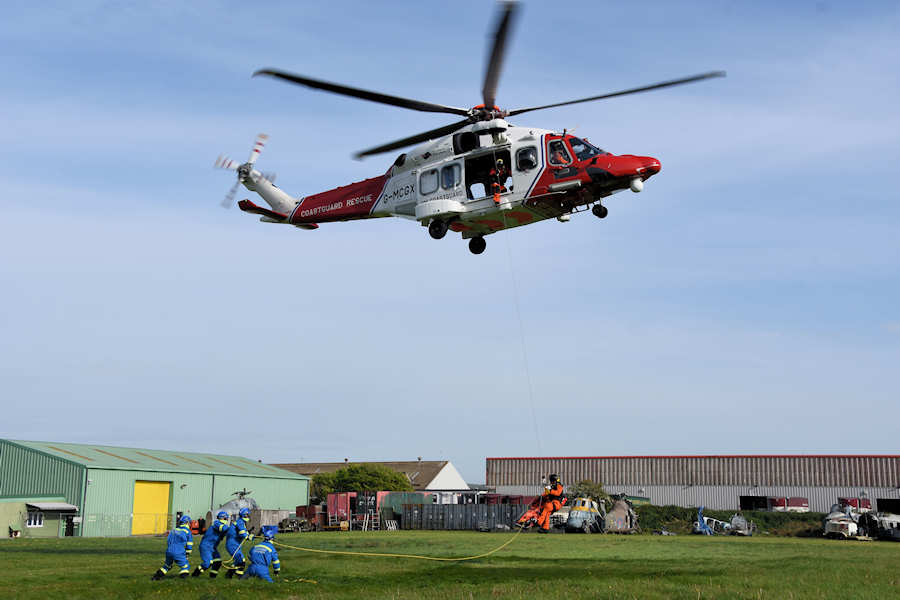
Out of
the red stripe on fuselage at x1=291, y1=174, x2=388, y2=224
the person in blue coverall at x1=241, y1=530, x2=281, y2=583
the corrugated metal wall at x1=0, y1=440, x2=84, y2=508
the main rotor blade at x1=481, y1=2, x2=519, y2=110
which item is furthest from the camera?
the corrugated metal wall at x1=0, y1=440, x2=84, y2=508

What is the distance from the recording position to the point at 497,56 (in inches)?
732

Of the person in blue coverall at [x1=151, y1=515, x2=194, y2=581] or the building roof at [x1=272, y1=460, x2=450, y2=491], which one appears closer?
the person in blue coverall at [x1=151, y1=515, x2=194, y2=581]

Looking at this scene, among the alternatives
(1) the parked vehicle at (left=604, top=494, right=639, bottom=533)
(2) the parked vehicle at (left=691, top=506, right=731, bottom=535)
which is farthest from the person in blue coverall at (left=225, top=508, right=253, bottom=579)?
(2) the parked vehicle at (left=691, top=506, right=731, bottom=535)

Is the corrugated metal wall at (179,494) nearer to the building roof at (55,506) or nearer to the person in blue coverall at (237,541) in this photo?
the building roof at (55,506)

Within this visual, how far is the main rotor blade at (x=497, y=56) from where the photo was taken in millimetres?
16844

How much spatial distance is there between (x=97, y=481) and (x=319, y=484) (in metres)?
34.0

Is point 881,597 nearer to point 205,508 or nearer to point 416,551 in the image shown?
point 416,551

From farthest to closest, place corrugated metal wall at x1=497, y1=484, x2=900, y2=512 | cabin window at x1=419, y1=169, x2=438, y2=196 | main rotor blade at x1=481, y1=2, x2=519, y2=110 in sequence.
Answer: corrugated metal wall at x1=497, y1=484, x2=900, y2=512 → cabin window at x1=419, y1=169, x2=438, y2=196 → main rotor blade at x1=481, y1=2, x2=519, y2=110

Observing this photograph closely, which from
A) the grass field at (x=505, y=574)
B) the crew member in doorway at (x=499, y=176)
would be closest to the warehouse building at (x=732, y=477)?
the grass field at (x=505, y=574)

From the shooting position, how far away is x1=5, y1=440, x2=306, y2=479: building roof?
5181 cm

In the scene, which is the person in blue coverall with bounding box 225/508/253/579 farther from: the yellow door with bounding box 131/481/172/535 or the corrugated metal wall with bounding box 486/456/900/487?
the corrugated metal wall with bounding box 486/456/900/487

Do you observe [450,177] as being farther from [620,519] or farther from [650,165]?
[620,519]

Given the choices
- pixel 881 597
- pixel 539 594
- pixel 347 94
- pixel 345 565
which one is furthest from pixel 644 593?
pixel 347 94

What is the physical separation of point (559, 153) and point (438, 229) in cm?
398
